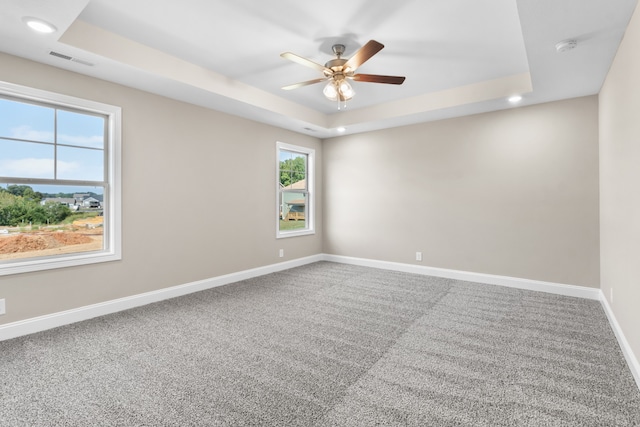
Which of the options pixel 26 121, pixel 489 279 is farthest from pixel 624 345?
pixel 26 121

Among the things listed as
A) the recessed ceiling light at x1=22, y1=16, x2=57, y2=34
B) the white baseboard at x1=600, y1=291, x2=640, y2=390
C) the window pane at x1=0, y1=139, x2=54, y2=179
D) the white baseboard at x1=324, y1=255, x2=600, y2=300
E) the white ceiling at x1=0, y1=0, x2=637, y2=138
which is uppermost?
the white ceiling at x1=0, y1=0, x2=637, y2=138

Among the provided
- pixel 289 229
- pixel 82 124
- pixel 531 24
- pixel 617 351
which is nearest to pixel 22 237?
pixel 82 124

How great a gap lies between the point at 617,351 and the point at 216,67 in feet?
15.1

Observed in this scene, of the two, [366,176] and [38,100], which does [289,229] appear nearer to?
[366,176]

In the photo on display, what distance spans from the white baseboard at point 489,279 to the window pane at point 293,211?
1.09 m

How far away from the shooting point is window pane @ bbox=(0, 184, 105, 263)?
2854mm

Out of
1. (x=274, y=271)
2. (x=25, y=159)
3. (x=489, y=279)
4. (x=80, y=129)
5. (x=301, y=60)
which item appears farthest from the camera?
(x=274, y=271)

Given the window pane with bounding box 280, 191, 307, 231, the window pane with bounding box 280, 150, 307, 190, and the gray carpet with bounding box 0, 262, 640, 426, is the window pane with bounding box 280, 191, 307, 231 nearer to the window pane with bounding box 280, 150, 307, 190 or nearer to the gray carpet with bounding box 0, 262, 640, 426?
the window pane with bounding box 280, 150, 307, 190

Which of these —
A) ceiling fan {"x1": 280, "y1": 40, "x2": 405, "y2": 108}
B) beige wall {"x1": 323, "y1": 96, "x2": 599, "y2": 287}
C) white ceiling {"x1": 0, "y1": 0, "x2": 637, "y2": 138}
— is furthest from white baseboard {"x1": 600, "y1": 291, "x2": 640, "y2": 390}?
ceiling fan {"x1": 280, "y1": 40, "x2": 405, "y2": 108}

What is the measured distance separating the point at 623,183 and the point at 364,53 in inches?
91.9

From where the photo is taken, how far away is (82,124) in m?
3.23

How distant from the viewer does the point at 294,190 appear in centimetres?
582

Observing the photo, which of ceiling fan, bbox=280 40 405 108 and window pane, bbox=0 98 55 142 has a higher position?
ceiling fan, bbox=280 40 405 108

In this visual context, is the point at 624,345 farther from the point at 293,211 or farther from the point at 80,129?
the point at 80,129
